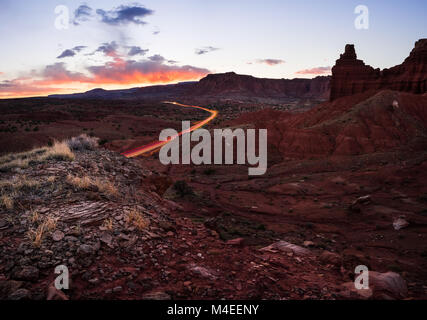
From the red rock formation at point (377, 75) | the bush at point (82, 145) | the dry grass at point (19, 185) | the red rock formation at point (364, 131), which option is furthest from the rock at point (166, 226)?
the red rock formation at point (377, 75)

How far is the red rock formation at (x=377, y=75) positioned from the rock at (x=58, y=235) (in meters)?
47.8

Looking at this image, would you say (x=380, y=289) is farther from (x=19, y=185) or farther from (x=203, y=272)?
(x=19, y=185)

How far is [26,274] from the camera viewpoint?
3.47 meters

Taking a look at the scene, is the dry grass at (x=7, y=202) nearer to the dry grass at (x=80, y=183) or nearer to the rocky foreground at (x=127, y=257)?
the rocky foreground at (x=127, y=257)

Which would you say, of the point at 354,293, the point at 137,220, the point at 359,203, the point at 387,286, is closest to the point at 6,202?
the point at 137,220

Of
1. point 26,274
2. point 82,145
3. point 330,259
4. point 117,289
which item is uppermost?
point 82,145

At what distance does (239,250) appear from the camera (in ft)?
18.7

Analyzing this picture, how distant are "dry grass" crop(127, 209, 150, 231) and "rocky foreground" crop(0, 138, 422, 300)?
24 millimetres

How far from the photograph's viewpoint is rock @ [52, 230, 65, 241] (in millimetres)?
4230

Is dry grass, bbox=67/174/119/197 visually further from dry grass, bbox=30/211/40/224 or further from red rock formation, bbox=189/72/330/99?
red rock formation, bbox=189/72/330/99

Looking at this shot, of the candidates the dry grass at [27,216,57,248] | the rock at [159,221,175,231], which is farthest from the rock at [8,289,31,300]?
the rock at [159,221,175,231]

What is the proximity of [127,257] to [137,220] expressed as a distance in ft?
3.57
